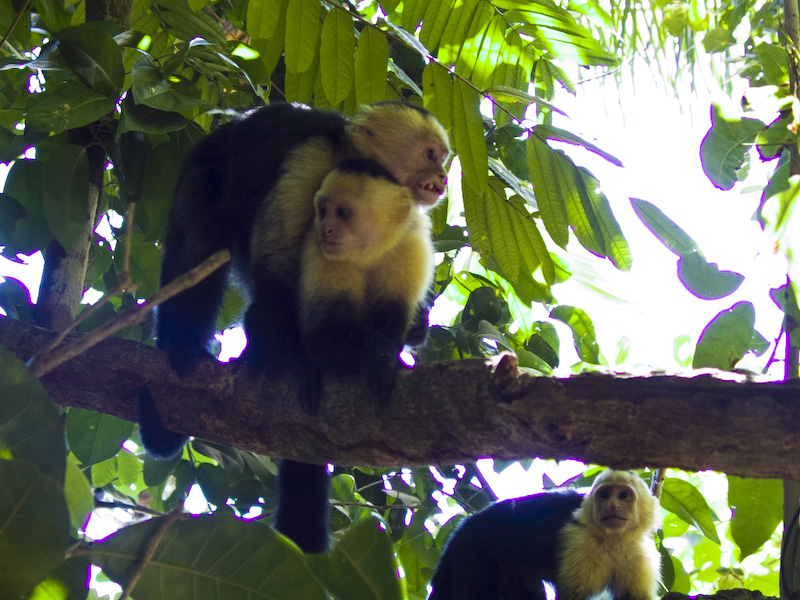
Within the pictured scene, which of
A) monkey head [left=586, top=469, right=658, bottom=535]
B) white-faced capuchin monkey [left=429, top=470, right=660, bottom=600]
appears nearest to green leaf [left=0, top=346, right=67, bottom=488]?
white-faced capuchin monkey [left=429, top=470, right=660, bottom=600]

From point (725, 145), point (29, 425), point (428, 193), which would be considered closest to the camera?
point (29, 425)

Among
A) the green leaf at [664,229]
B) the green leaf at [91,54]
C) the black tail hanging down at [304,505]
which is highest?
the green leaf at [91,54]

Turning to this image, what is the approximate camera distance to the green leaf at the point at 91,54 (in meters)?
2.07

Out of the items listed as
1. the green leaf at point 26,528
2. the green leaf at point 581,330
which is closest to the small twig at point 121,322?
the green leaf at point 26,528

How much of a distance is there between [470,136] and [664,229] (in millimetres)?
661

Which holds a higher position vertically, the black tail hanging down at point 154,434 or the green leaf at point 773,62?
the green leaf at point 773,62

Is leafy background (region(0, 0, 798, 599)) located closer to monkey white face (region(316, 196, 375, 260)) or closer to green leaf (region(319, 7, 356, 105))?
green leaf (region(319, 7, 356, 105))

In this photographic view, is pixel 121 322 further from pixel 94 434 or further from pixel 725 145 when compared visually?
pixel 94 434

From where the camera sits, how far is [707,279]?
1627 mm

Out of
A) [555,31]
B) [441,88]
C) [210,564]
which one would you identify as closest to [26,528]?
[210,564]

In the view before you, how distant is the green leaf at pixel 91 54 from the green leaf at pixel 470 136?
3.21 feet

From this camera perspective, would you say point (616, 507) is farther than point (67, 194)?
Yes

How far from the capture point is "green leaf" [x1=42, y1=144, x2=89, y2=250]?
2137mm

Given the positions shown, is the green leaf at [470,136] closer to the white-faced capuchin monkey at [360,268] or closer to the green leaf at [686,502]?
the white-faced capuchin monkey at [360,268]
